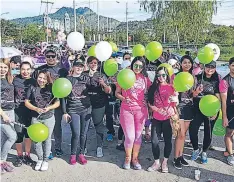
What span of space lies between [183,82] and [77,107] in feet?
5.16

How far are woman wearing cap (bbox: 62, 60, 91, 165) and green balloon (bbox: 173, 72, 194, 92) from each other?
4.49ft

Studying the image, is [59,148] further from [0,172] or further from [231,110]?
[231,110]

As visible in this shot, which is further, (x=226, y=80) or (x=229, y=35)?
(x=229, y=35)

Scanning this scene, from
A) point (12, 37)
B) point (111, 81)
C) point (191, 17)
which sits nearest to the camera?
point (111, 81)

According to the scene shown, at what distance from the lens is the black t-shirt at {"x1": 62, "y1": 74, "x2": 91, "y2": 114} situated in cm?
441

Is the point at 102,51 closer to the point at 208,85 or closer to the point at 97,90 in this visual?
the point at 97,90

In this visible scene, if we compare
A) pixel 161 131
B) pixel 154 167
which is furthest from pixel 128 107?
pixel 154 167

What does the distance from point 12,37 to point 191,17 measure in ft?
128

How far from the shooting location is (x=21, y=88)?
4312mm

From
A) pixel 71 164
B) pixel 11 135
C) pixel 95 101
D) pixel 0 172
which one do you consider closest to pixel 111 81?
pixel 95 101

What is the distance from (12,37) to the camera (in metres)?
55.9

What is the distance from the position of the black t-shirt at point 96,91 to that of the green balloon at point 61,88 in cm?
53

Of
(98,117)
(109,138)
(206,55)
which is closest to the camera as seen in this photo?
(206,55)

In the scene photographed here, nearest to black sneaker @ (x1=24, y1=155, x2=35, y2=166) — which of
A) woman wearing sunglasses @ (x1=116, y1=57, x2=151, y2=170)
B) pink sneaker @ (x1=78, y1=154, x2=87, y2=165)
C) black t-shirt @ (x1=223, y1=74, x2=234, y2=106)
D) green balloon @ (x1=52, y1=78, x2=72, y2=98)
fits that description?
pink sneaker @ (x1=78, y1=154, x2=87, y2=165)
